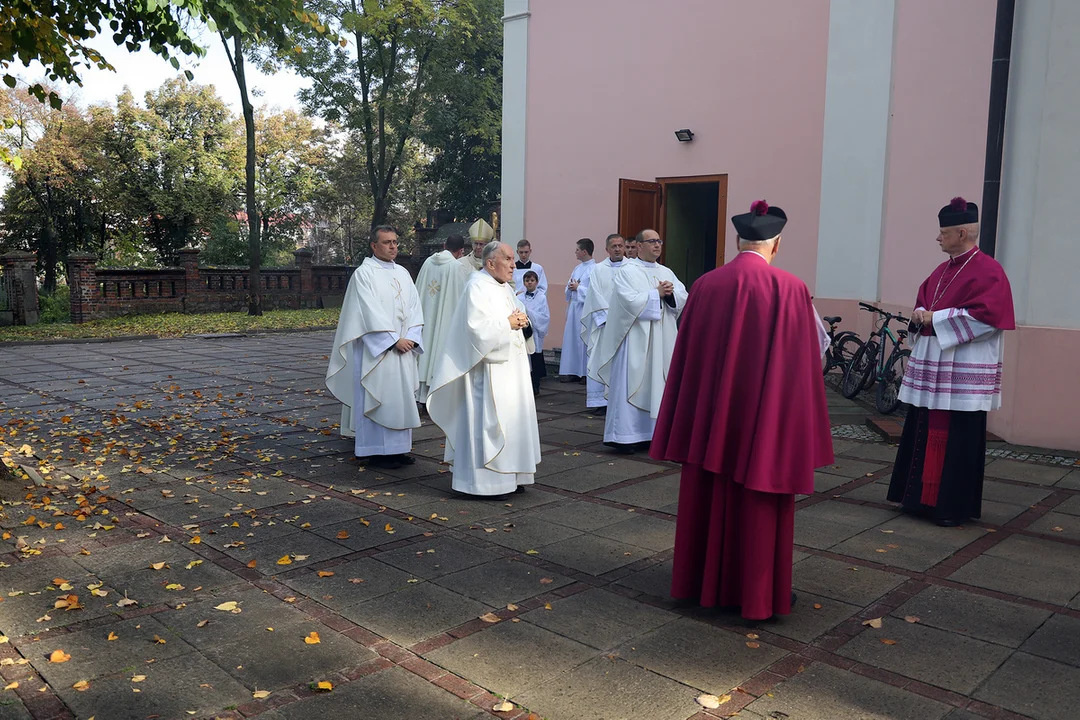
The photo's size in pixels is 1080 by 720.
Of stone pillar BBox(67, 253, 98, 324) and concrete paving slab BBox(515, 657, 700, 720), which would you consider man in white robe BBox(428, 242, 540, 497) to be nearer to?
concrete paving slab BBox(515, 657, 700, 720)

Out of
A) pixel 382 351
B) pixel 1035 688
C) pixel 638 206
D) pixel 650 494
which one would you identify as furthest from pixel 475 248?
pixel 1035 688

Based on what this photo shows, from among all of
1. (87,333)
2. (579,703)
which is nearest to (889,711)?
(579,703)

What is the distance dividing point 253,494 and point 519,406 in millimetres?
2013

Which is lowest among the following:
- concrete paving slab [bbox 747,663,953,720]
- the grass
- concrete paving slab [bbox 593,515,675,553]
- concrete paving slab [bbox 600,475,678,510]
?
the grass

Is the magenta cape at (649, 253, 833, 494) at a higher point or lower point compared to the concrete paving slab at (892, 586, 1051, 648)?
higher

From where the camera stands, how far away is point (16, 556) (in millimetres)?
4844

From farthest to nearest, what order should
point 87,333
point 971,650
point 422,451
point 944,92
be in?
1. point 87,333
2. point 944,92
3. point 422,451
4. point 971,650

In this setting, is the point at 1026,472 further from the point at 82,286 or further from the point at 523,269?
the point at 82,286

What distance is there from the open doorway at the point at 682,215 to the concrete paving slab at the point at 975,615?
27.6 ft

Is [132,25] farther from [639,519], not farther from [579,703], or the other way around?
[579,703]

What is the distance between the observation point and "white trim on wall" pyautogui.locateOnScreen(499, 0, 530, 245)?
15516 mm

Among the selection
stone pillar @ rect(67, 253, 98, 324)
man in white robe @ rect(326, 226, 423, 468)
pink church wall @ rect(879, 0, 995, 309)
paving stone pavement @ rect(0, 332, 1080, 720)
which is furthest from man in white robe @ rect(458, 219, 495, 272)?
stone pillar @ rect(67, 253, 98, 324)

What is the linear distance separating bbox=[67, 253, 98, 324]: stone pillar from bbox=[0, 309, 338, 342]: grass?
43 centimetres

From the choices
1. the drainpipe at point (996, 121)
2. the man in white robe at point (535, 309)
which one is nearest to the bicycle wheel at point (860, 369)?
the drainpipe at point (996, 121)
